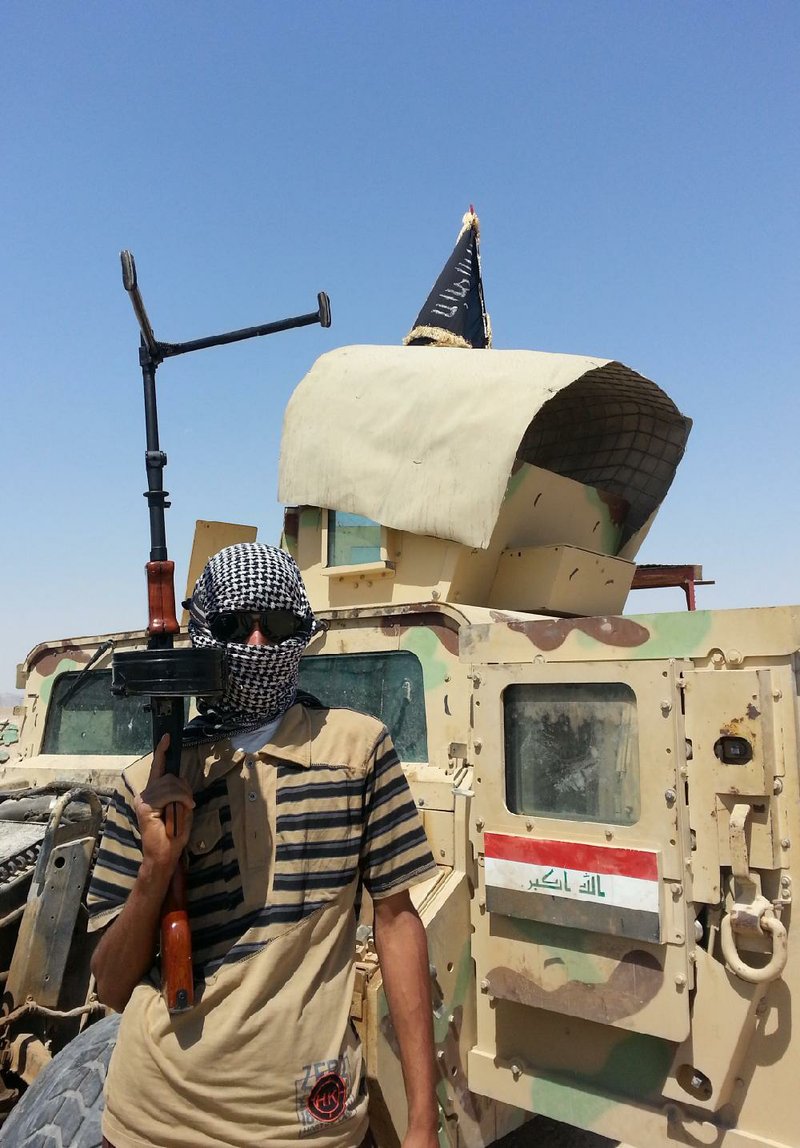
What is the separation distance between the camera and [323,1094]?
144 cm

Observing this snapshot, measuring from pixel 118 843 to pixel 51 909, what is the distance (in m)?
2.29

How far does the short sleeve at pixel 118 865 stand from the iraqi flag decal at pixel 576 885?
63.6 inches

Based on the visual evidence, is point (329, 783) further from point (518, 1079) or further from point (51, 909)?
point (51, 909)

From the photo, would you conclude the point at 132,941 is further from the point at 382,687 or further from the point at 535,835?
the point at 382,687

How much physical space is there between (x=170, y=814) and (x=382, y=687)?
228 centimetres

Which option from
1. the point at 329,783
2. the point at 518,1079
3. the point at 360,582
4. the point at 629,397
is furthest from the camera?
the point at 629,397

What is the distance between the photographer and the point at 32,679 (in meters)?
5.14

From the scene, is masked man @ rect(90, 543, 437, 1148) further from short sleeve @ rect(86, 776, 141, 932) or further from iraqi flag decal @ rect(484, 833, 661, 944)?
iraqi flag decal @ rect(484, 833, 661, 944)

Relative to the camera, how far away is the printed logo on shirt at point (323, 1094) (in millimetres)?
1419

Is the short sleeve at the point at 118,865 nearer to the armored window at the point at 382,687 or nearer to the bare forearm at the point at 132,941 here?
the bare forearm at the point at 132,941

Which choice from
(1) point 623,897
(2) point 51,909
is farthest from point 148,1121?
(2) point 51,909

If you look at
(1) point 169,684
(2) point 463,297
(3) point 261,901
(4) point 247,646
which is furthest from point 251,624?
(2) point 463,297

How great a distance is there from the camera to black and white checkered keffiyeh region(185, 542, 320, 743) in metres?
1.56

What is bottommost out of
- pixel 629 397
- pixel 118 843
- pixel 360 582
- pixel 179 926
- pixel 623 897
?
pixel 623 897
